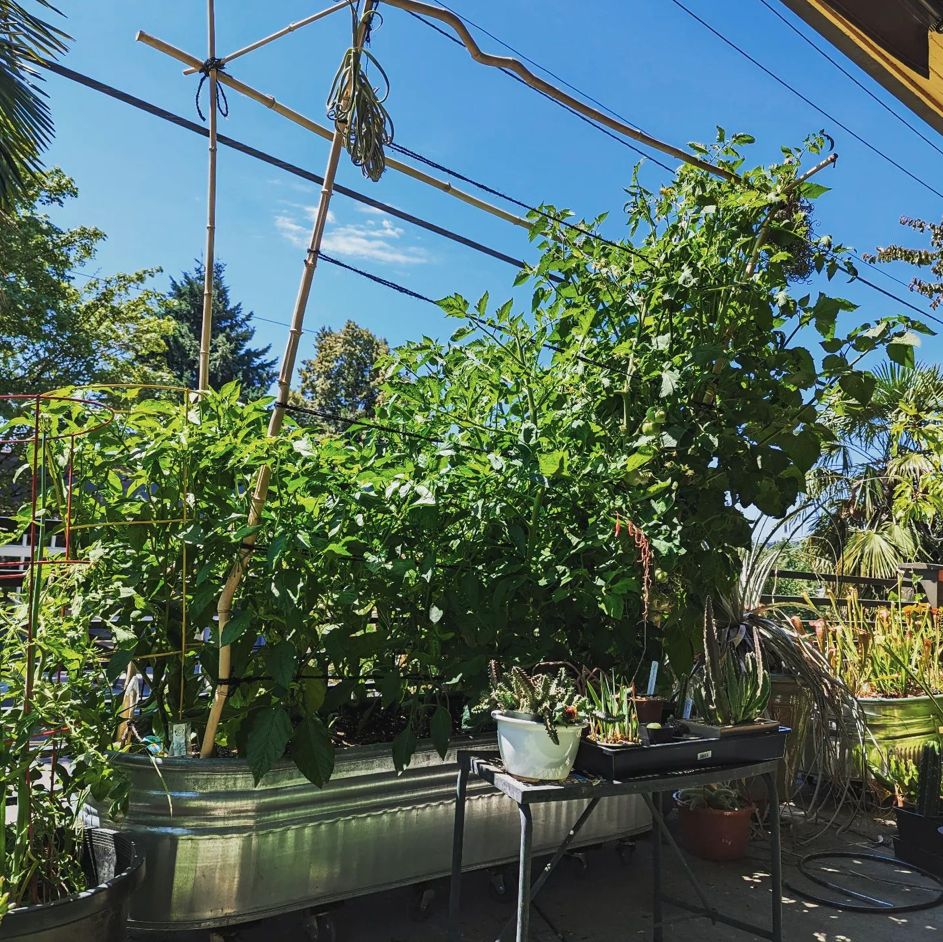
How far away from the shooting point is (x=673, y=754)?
2123 mm

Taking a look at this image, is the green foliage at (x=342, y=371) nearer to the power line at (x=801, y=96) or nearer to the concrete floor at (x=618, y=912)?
the power line at (x=801, y=96)

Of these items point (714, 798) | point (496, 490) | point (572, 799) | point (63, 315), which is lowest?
point (714, 798)

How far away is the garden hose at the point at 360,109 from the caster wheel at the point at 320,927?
81.4 inches

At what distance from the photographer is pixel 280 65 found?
3166 millimetres

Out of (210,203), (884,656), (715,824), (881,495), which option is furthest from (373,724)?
(881,495)

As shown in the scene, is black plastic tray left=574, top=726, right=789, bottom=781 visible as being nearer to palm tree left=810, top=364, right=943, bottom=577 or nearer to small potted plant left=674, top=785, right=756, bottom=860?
small potted plant left=674, top=785, right=756, bottom=860

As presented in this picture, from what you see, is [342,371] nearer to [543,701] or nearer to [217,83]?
[217,83]

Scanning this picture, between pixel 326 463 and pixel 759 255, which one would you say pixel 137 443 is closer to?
pixel 326 463

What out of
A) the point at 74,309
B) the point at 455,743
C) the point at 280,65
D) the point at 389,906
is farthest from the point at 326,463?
the point at 74,309

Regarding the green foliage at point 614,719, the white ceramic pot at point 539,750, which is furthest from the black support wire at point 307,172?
the white ceramic pot at point 539,750

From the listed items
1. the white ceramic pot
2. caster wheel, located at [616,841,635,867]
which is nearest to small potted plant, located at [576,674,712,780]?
the white ceramic pot

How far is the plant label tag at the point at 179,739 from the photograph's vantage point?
209 cm

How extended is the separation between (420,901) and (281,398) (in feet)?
5.47

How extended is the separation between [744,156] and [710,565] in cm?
149
